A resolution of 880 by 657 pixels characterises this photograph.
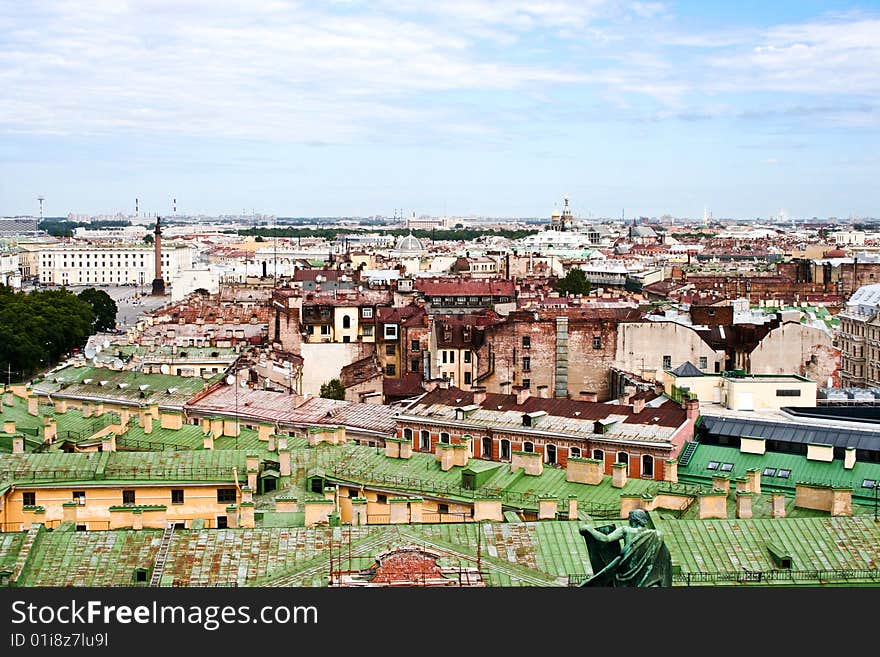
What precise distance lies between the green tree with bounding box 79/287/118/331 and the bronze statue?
83545mm

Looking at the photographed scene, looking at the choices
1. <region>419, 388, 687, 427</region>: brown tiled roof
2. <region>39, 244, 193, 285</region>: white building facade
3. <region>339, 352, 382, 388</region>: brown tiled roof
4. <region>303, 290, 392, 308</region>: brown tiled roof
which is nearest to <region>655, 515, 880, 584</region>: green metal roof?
<region>419, 388, 687, 427</region>: brown tiled roof

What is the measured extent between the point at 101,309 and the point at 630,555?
8930 centimetres

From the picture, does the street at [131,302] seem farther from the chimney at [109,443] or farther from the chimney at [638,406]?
the chimney at [638,406]

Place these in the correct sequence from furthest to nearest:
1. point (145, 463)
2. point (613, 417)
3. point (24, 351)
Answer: point (24, 351) < point (613, 417) < point (145, 463)

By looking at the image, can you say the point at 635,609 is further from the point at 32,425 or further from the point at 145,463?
the point at 32,425

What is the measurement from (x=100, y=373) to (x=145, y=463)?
23.0 metres

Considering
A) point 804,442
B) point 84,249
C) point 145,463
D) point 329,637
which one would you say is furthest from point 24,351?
point 84,249

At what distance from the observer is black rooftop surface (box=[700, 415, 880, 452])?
3153 centimetres

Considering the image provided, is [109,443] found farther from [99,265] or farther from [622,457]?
[99,265]

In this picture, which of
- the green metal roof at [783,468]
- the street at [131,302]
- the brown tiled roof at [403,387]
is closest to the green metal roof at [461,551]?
the green metal roof at [783,468]

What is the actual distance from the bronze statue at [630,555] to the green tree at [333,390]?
36.4m

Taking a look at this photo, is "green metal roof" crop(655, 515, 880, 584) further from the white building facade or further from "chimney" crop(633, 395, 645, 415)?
the white building facade

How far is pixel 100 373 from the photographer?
50.5 metres

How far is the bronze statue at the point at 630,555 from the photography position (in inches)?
548
